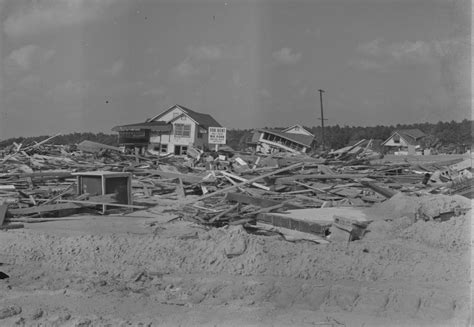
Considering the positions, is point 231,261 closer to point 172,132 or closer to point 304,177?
point 304,177

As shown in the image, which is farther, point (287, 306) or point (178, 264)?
point (178, 264)

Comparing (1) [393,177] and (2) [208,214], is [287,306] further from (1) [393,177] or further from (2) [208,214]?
(1) [393,177]

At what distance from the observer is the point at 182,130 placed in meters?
50.6

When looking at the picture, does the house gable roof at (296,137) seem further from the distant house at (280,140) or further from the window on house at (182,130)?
the window on house at (182,130)

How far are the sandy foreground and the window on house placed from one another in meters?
41.7

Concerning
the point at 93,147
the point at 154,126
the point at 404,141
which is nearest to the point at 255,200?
the point at 93,147

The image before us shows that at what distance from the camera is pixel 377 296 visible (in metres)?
5.68

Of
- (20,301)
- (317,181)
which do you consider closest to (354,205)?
(317,181)

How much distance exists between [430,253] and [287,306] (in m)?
2.35

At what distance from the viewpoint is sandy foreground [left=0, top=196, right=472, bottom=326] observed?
534 centimetres

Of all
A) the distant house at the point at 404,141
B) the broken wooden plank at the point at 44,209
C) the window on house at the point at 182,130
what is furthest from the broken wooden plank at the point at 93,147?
the distant house at the point at 404,141

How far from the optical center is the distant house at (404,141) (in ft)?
189

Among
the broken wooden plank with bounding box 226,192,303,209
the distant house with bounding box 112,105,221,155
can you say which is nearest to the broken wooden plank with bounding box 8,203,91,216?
the broken wooden plank with bounding box 226,192,303,209

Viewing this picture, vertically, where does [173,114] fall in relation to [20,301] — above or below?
above
